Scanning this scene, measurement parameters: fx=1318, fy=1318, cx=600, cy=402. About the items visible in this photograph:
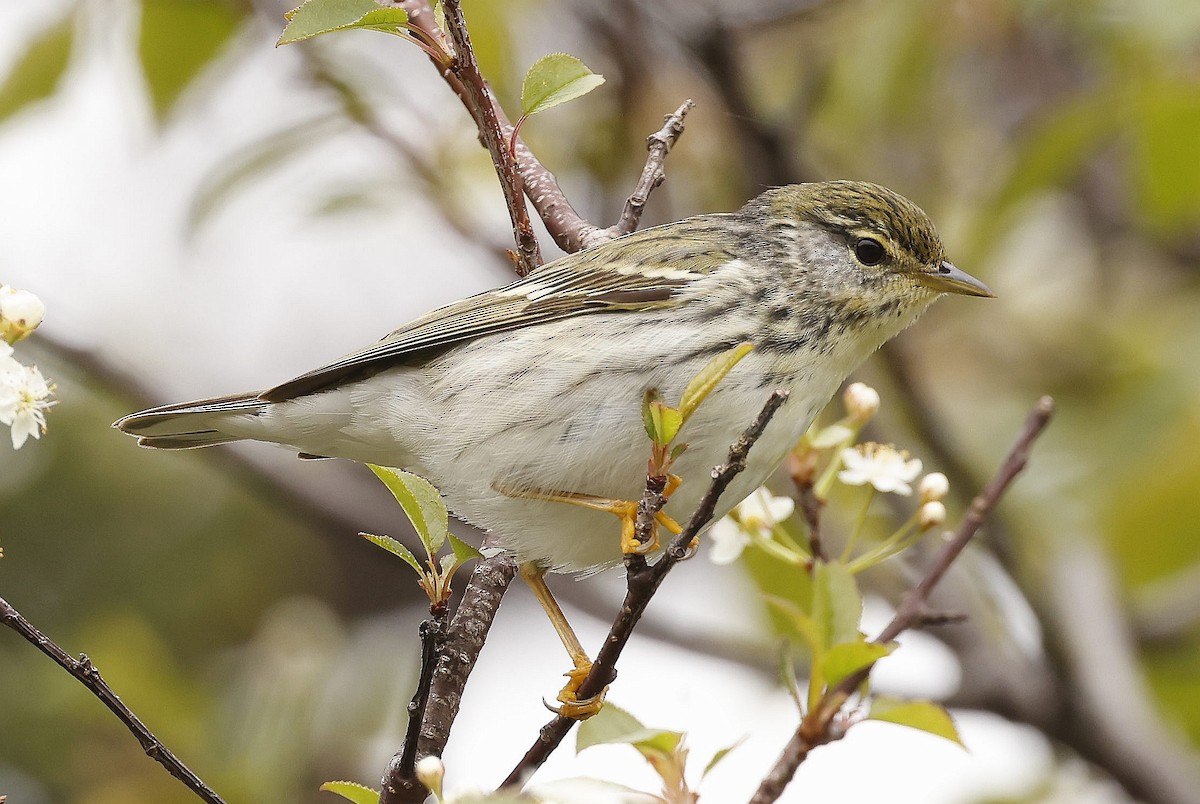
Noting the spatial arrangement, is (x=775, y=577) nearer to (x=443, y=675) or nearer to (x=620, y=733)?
(x=443, y=675)

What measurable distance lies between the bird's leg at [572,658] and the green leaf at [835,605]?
0.68m

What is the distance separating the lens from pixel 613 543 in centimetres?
320

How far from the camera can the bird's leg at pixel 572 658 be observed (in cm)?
282

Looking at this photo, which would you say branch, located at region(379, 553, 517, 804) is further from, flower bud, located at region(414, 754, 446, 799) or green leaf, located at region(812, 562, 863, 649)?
green leaf, located at region(812, 562, 863, 649)

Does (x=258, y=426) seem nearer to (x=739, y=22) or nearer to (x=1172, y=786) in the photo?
(x=739, y=22)

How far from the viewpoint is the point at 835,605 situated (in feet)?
6.72

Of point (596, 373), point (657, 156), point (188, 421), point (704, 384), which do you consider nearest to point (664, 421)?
point (704, 384)

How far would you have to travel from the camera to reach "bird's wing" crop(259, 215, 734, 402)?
11.0 feet

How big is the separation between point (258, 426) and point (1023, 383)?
3.60 m

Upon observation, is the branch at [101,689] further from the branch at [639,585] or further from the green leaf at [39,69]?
the green leaf at [39,69]

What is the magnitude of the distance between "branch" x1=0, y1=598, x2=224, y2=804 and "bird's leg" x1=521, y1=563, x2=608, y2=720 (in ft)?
2.46

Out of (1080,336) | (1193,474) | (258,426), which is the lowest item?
(258,426)

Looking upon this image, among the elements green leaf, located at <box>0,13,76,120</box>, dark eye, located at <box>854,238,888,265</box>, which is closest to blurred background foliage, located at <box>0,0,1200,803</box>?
green leaf, located at <box>0,13,76,120</box>

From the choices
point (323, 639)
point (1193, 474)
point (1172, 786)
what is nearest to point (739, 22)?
point (1193, 474)
